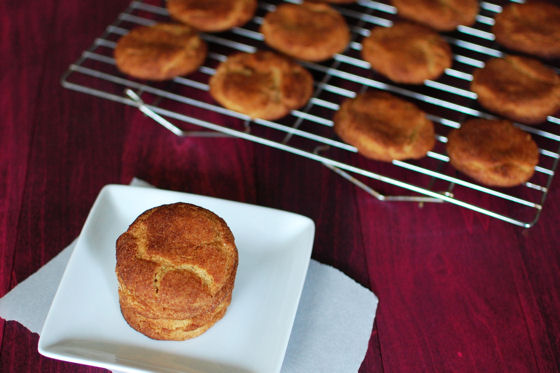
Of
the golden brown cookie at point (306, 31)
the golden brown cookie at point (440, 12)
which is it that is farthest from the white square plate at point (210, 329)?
the golden brown cookie at point (440, 12)

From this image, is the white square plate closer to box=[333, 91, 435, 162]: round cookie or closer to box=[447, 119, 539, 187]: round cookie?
box=[333, 91, 435, 162]: round cookie

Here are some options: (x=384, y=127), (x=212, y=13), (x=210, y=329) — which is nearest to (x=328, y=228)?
(x=384, y=127)

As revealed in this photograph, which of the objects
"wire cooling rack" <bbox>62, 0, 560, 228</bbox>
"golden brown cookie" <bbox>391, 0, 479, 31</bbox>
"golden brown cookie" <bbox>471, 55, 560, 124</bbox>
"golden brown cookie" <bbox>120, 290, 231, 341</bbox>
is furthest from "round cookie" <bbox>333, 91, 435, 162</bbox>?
"golden brown cookie" <bbox>120, 290, 231, 341</bbox>

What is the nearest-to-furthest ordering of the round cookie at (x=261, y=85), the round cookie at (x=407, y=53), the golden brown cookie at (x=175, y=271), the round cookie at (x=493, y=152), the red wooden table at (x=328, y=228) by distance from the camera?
the golden brown cookie at (x=175, y=271) < the red wooden table at (x=328, y=228) < the round cookie at (x=493, y=152) < the round cookie at (x=261, y=85) < the round cookie at (x=407, y=53)

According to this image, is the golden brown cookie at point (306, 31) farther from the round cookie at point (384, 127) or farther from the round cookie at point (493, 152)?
the round cookie at point (493, 152)

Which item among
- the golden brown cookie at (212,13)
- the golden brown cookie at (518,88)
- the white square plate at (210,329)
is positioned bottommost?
the white square plate at (210,329)

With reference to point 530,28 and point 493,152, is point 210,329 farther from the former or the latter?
point 530,28

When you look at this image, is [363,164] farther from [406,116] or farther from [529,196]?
[529,196]

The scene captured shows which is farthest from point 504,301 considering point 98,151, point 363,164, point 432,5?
point 98,151
